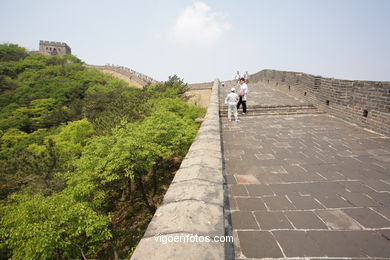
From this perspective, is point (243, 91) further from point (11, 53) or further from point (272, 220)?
point (11, 53)

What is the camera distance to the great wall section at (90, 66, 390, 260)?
1.49 meters

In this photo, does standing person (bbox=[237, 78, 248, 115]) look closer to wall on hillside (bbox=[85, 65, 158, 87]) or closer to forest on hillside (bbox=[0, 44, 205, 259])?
forest on hillside (bbox=[0, 44, 205, 259])

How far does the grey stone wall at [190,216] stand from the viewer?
3.82ft

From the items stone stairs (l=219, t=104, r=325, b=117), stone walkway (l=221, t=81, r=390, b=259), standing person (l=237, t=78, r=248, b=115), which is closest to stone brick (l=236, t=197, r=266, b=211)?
stone walkway (l=221, t=81, r=390, b=259)

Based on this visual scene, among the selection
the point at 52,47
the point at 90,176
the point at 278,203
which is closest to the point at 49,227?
the point at 90,176

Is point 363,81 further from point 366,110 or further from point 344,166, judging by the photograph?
point 344,166

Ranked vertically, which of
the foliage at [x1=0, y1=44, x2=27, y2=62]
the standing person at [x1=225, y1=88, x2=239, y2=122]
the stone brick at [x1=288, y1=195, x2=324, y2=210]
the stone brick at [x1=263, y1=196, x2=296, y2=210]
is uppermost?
the foliage at [x1=0, y1=44, x2=27, y2=62]

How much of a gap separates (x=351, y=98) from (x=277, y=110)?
8.77ft

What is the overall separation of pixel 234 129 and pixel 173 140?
393 centimetres

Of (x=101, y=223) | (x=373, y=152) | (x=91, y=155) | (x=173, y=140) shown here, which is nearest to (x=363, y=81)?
(x=373, y=152)

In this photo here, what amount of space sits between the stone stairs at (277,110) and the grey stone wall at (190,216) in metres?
6.49

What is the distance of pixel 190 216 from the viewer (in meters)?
1.46

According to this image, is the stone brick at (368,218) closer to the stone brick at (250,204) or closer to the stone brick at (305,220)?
the stone brick at (305,220)

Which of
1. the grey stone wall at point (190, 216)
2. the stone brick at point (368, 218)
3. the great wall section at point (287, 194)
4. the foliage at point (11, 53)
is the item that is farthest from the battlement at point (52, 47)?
the stone brick at point (368, 218)
